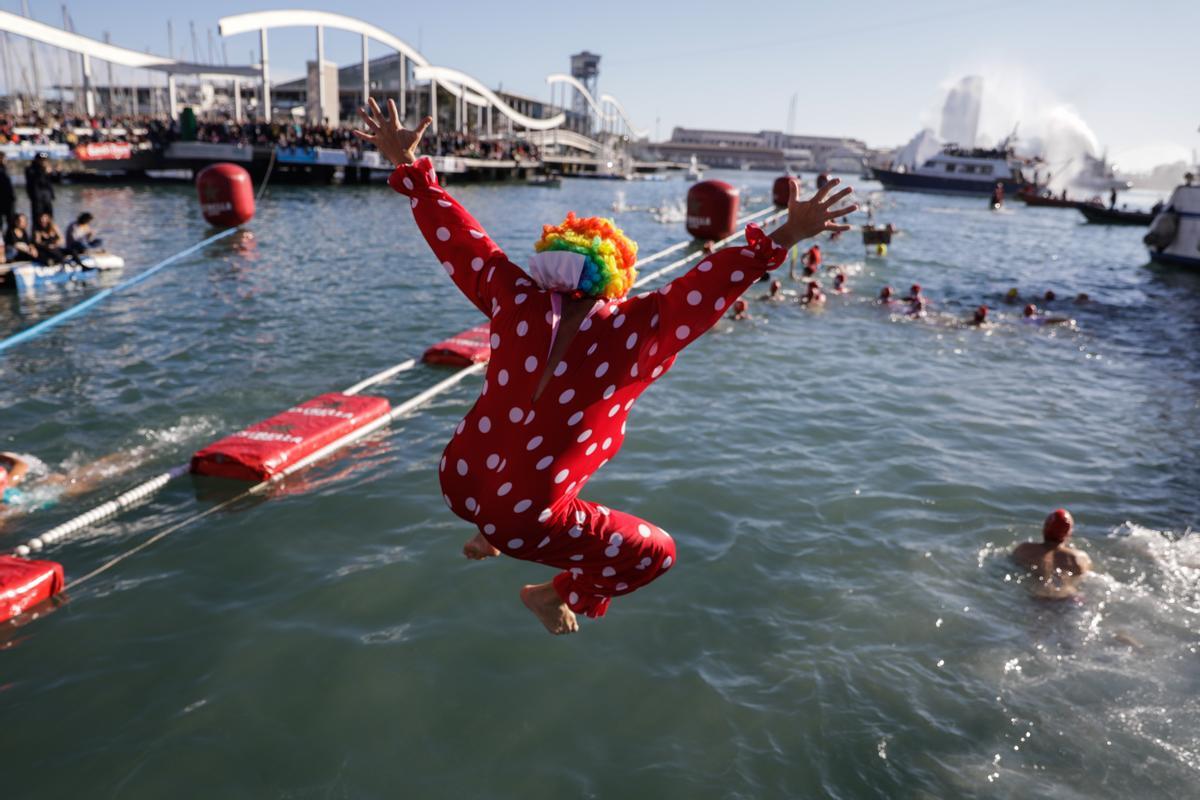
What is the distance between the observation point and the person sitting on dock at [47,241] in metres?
16.3

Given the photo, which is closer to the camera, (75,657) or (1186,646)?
(75,657)

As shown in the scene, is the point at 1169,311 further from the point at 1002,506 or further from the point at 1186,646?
the point at 1186,646

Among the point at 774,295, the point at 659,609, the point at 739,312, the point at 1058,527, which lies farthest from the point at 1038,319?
the point at 659,609

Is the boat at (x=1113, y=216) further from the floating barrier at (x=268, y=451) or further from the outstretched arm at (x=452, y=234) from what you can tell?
the outstretched arm at (x=452, y=234)

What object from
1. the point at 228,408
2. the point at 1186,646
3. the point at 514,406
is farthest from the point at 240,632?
the point at 1186,646

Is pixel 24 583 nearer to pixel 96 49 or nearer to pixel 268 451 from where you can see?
pixel 268 451

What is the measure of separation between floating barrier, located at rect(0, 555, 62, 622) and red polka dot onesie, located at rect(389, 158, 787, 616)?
4.05 m

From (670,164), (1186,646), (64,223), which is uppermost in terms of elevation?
(670,164)

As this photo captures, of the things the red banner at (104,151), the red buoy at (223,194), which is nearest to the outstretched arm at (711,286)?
the red buoy at (223,194)

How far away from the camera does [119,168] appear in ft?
131

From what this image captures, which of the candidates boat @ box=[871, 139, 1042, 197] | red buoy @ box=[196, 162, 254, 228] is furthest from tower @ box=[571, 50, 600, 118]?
red buoy @ box=[196, 162, 254, 228]

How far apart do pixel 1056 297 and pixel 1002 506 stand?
1610 cm

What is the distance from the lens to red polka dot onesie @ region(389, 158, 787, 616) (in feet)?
9.12

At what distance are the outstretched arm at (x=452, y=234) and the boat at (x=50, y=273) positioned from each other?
15.9 m
